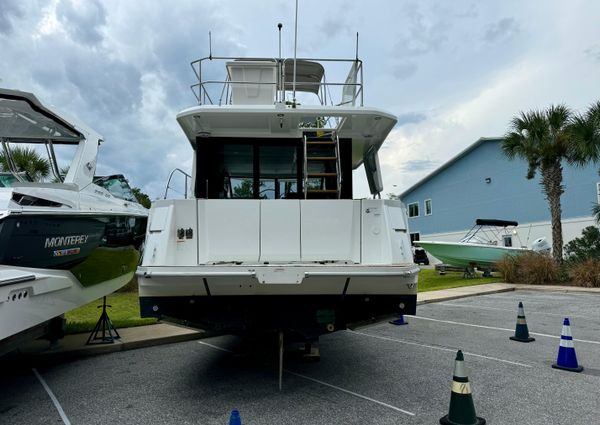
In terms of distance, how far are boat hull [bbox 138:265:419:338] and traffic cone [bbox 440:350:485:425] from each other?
1013 mm

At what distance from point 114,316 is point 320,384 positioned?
5792mm

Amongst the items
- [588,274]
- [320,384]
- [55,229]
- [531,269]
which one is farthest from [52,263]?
[531,269]

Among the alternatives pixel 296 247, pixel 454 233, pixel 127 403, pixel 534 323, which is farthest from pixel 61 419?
pixel 454 233

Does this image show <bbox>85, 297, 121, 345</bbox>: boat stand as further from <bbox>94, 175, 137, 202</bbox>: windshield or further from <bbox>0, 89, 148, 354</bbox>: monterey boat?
<bbox>94, 175, 137, 202</bbox>: windshield

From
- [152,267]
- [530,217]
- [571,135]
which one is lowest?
[152,267]

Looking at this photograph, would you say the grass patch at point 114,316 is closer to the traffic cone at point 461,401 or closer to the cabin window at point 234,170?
the cabin window at point 234,170

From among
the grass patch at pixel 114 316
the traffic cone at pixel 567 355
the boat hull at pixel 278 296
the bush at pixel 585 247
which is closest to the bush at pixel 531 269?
the bush at pixel 585 247

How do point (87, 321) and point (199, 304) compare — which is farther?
point (87, 321)

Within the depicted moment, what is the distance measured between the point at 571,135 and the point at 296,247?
1560cm

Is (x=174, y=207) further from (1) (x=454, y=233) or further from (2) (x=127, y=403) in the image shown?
(1) (x=454, y=233)

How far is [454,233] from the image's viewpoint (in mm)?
30203

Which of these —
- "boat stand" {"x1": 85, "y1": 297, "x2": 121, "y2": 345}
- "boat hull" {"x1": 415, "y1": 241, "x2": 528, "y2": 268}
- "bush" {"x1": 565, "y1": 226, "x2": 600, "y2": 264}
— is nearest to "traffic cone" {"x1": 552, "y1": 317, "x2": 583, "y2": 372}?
"boat stand" {"x1": 85, "y1": 297, "x2": 121, "y2": 345}

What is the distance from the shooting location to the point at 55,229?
16.0 feet

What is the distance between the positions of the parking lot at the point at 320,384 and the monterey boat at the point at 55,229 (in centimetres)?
74
